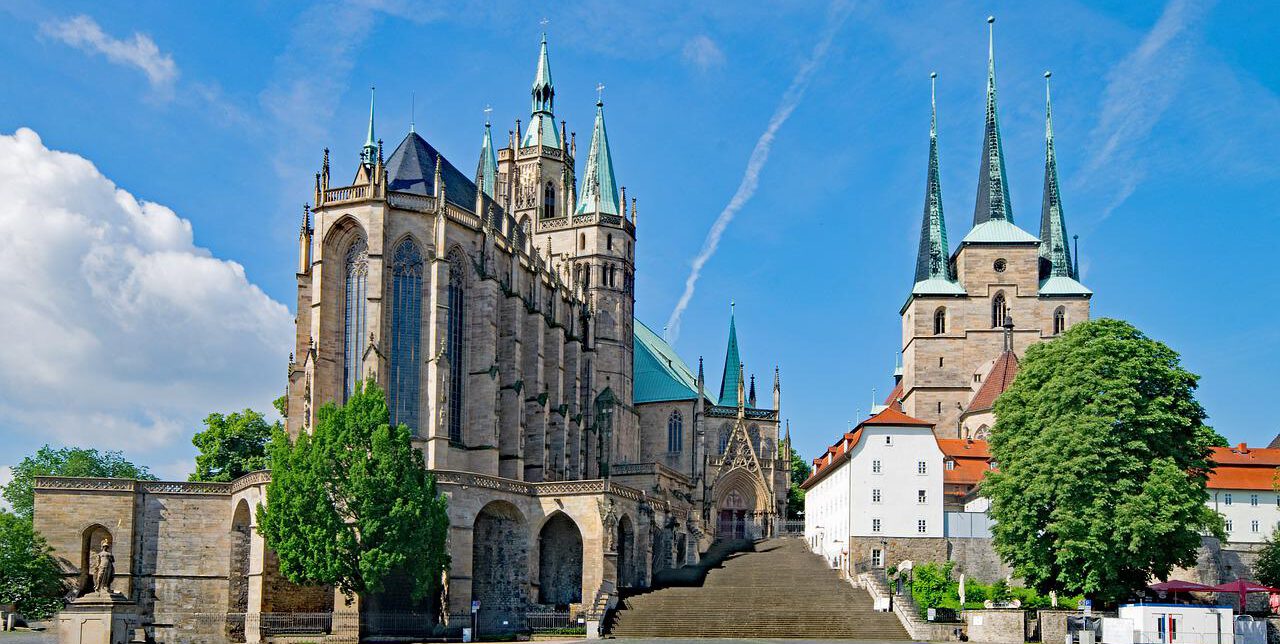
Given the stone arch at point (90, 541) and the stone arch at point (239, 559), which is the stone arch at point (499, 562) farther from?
the stone arch at point (90, 541)

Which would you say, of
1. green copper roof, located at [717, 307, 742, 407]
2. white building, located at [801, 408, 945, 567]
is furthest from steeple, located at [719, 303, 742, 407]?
white building, located at [801, 408, 945, 567]

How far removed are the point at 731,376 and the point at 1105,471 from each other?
46.6 metres

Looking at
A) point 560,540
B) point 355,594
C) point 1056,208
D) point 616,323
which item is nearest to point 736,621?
point 560,540

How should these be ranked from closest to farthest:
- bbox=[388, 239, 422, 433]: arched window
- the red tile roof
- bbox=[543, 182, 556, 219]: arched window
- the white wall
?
bbox=[388, 239, 422, 433]: arched window < the white wall < the red tile roof < bbox=[543, 182, 556, 219]: arched window

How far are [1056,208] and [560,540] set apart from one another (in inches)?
2048

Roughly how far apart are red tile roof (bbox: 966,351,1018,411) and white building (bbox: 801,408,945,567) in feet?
68.0

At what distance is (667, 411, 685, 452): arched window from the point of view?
8588 centimetres

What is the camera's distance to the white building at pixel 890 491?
57031 millimetres

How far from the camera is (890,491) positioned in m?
57.8

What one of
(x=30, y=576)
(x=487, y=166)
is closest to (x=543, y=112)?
(x=487, y=166)

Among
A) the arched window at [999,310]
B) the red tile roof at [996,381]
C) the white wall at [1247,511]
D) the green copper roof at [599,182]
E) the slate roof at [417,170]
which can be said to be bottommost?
the white wall at [1247,511]

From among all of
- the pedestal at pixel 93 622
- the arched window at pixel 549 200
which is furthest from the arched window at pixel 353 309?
the arched window at pixel 549 200

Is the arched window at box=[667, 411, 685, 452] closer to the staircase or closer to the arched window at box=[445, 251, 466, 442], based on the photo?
the arched window at box=[445, 251, 466, 442]

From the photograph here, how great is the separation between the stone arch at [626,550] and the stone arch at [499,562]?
14.2 ft
